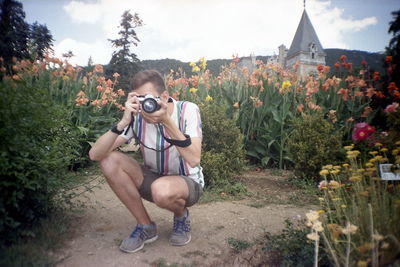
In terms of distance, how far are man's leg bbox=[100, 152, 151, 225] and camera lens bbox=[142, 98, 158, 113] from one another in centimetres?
50

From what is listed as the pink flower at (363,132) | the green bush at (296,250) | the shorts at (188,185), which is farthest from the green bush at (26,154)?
the pink flower at (363,132)

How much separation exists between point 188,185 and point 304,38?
44.3 metres

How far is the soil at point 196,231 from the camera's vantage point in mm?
2055

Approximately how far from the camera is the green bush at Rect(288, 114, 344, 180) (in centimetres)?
380

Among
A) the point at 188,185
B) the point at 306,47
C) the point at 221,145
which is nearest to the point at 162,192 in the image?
the point at 188,185

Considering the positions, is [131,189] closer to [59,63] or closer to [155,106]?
[155,106]

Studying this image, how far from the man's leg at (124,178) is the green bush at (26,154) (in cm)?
39

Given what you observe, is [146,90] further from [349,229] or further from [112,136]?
[349,229]

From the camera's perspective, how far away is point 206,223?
2.71 m

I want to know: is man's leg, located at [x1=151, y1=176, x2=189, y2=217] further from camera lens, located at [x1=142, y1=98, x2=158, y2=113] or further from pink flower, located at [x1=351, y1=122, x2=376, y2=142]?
pink flower, located at [x1=351, y1=122, x2=376, y2=142]

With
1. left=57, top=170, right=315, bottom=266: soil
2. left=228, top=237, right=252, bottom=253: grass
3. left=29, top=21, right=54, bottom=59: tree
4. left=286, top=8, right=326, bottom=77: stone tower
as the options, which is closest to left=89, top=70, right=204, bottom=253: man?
left=57, top=170, right=315, bottom=266: soil

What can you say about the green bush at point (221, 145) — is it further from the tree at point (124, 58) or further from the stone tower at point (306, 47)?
the stone tower at point (306, 47)

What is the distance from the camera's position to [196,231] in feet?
8.32

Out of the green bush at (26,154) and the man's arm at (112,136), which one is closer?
the green bush at (26,154)
